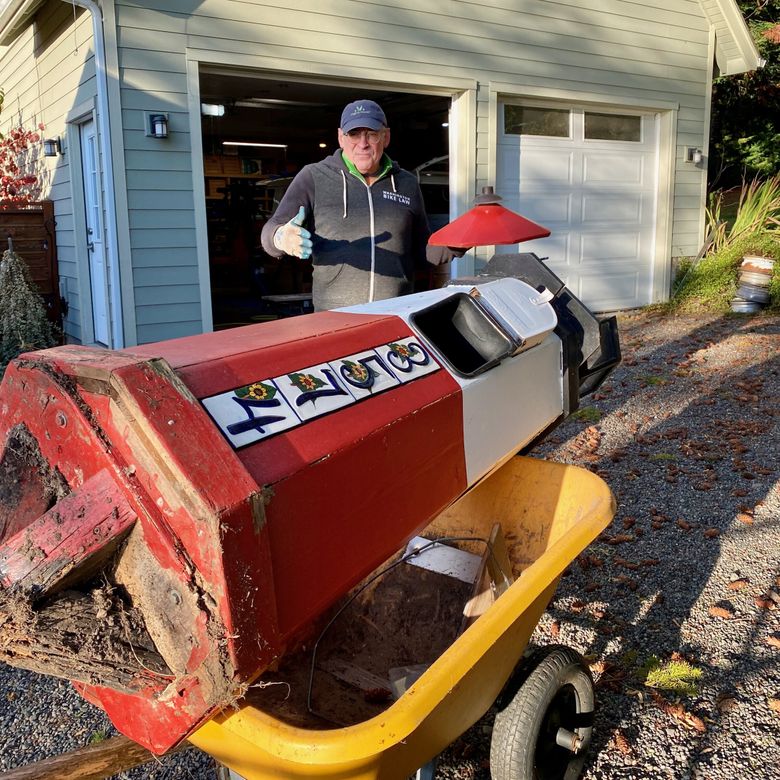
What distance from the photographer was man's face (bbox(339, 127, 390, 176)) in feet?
10.1

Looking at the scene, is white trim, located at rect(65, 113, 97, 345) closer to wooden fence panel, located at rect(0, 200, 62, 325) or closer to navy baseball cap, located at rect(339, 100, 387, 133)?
wooden fence panel, located at rect(0, 200, 62, 325)

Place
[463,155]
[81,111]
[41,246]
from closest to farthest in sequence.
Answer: [81,111], [41,246], [463,155]

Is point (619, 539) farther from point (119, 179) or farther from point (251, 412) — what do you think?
point (119, 179)

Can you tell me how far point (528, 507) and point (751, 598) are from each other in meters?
1.28

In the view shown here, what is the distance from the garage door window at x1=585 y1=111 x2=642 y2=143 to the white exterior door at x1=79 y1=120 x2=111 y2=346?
592cm

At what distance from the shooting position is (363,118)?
9.95ft

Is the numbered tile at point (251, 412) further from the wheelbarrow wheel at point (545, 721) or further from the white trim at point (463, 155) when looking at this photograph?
the white trim at point (463, 155)

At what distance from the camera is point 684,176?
A: 1069 cm

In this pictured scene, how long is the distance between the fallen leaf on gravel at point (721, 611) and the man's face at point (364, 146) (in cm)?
229

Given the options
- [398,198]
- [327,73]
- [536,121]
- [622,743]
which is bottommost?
[622,743]

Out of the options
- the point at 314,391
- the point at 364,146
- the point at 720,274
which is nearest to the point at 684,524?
the point at 364,146

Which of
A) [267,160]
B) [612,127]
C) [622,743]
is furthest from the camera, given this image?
[267,160]

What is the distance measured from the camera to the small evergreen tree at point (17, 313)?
7.02m

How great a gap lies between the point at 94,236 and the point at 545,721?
Result: 21.7ft
